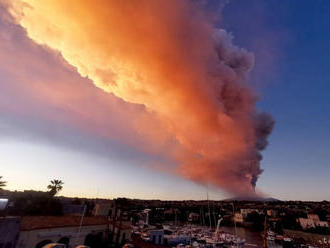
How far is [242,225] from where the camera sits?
113 m

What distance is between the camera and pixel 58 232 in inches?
923

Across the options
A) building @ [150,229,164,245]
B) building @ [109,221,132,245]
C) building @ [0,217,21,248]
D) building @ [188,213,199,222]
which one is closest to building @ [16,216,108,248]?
building @ [0,217,21,248]

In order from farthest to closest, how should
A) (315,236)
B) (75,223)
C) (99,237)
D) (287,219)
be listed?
(287,219) → (315,236) → (99,237) → (75,223)

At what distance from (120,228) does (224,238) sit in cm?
4611

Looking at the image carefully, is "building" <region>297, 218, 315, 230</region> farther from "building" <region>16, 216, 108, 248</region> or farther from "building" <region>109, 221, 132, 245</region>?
"building" <region>16, 216, 108, 248</region>

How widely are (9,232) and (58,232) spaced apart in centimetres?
571

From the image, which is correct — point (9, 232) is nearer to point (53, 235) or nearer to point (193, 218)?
point (53, 235)

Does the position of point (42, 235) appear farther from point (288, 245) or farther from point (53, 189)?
point (288, 245)

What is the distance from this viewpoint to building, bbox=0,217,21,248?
61.4 feet

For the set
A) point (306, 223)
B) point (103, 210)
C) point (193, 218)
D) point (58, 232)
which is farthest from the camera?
point (193, 218)

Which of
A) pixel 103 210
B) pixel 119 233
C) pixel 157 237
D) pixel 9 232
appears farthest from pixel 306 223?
pixel 9 232

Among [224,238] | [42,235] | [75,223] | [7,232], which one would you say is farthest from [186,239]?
[7,232]

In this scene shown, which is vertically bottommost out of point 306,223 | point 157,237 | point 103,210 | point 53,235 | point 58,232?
point 157,237

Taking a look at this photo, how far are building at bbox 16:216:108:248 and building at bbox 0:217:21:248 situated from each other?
62 cm
